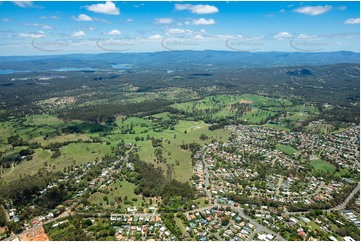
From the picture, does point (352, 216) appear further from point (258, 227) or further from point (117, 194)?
point (117, 194)

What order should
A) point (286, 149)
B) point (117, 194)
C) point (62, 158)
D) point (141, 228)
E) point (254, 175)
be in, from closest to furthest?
point (141, 228), point (117, 194), point (254, 175), point (62, 158), point (286, 149)

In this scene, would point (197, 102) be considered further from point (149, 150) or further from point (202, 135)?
point (149, 150)

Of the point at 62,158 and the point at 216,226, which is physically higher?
the point at 216,226

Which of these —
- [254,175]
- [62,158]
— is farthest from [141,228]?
[62,158]

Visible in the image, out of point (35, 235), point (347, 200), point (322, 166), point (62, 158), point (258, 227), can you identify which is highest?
point (35, 235)

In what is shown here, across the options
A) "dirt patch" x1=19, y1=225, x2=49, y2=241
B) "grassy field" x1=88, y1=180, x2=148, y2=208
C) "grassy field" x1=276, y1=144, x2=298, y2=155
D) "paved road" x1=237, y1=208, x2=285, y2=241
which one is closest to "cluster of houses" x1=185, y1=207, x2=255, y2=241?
"paved road" x1=237, y1=208, x2=285, y2=241
